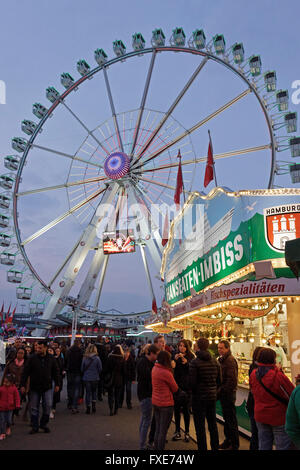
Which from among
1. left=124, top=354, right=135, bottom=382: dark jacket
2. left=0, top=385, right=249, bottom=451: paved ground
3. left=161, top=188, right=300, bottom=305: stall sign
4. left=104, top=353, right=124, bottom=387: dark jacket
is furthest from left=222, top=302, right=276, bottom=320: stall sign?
left=124, top=354, right=135, bottom=382: dark jacket

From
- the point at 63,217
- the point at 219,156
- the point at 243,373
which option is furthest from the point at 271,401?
the point at 63,217

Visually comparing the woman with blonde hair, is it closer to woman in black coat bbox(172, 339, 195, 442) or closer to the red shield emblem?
woman in black coat bbox(172, 339, 195, 442)

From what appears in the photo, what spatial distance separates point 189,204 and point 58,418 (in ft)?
24.0

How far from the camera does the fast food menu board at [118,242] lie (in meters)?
27.3

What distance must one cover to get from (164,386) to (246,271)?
3.01m

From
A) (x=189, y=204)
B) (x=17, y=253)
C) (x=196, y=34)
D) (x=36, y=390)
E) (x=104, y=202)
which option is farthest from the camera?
(x=17, y=253)

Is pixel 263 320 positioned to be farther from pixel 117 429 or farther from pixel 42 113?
pixel 42 113

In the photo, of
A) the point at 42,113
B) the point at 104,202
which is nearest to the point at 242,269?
the point at 104,202

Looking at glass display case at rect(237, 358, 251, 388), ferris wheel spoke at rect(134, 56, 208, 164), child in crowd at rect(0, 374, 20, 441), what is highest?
ferris wheel spoke at rect(134, 56, 208, 164)

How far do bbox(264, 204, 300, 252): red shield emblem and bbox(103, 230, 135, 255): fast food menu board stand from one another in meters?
20.6

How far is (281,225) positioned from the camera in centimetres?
695

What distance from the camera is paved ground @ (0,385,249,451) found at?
572cm

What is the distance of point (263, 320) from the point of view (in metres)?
9.64

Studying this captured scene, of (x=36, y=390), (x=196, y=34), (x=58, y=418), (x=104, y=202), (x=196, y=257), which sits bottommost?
(x=58, y=418)
